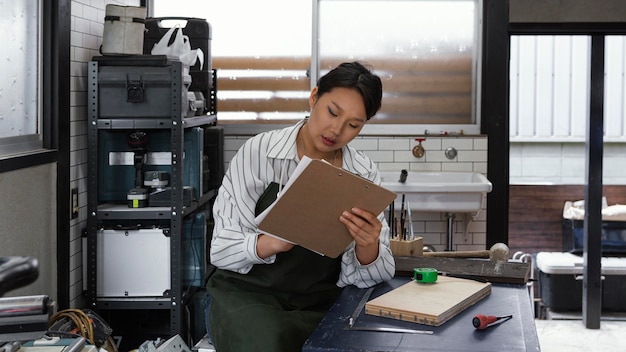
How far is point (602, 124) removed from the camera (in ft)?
21.8

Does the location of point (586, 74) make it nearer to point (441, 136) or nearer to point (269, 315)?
point (441, 136)

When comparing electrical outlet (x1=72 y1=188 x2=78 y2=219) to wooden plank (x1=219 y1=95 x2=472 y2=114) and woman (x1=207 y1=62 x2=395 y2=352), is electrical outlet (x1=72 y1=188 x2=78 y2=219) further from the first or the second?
wooden plank (x1=219 y1=95 x2=472 y2=114)

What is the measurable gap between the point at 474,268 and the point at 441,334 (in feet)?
2.65

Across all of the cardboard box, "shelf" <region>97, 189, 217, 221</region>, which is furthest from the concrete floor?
"shelf" <region>97, 189, 217, 221</region>

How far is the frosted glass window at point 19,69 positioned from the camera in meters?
4.02

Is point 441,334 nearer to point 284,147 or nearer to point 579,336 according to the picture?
point 284,147

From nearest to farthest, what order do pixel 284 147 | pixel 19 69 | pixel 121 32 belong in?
pixel 284 147 < pixel 19 69 < pixel 121 32

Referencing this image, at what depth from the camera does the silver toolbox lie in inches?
185

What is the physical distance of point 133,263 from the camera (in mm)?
4730

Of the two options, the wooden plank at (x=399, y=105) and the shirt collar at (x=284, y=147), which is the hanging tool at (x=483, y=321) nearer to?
the shirt collar at (x=284, y=147)

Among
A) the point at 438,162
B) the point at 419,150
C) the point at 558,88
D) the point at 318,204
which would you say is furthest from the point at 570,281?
the point at 318,204

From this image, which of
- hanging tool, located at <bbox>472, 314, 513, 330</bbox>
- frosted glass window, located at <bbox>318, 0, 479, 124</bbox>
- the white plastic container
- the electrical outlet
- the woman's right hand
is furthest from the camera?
frosted glass window, located at <bbox>318, 0, 479, 124</bbox>

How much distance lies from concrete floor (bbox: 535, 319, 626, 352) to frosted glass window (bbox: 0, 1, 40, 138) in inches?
145

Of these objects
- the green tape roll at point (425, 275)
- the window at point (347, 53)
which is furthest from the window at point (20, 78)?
the window at point (347, 53)
